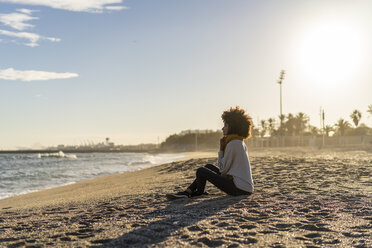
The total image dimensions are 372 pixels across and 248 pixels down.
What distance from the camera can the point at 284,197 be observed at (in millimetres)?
5609

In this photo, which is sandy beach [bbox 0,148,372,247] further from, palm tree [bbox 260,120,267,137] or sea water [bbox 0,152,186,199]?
palm tree [bbox 260,120,267,137]

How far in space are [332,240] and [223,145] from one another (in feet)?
7.29

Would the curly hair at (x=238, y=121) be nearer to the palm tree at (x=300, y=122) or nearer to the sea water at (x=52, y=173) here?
the sea water at (x=52, y=173)

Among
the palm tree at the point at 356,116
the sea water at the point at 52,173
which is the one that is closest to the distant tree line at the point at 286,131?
the palm tree at the point at 356,116

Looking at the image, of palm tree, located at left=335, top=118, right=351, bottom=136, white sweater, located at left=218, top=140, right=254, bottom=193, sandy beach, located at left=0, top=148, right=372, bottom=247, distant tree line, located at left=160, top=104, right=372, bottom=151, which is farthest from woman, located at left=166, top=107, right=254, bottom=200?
palm tree, located at left=335, top=118, right=351, bottom=136

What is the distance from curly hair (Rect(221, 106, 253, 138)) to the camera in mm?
5273

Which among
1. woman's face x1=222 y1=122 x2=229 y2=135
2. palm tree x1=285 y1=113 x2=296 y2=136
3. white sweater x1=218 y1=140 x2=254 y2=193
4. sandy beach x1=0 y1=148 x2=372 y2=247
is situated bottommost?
sandy beach x1=0 y1=148 x2=372 y2=247

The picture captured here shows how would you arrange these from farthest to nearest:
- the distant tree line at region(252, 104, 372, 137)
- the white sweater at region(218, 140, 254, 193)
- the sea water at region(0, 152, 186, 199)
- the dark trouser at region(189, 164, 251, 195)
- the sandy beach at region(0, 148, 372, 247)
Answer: the distant tree line at region(252, 104, 372, 137), the sea water at region(0, 152, 186, 199), the dark trouser at region(189, 164, 251, 195), the white sweater at region(218, 140, 254, 193), the sandy beach at region(0, 148, 372, 247)

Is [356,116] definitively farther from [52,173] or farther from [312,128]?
[52,173]

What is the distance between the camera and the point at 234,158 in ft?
17.1

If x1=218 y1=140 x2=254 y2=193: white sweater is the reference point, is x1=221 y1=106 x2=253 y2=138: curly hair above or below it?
above

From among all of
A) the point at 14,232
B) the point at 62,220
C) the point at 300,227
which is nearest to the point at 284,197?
the point at 300,227

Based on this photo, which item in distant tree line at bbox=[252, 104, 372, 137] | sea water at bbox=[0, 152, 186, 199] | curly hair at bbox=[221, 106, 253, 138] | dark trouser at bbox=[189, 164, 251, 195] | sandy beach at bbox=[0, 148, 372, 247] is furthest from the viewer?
distant tree line at bbox=[252, 104, 372, 137]

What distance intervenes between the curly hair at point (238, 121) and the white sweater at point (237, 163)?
7.3 inches
